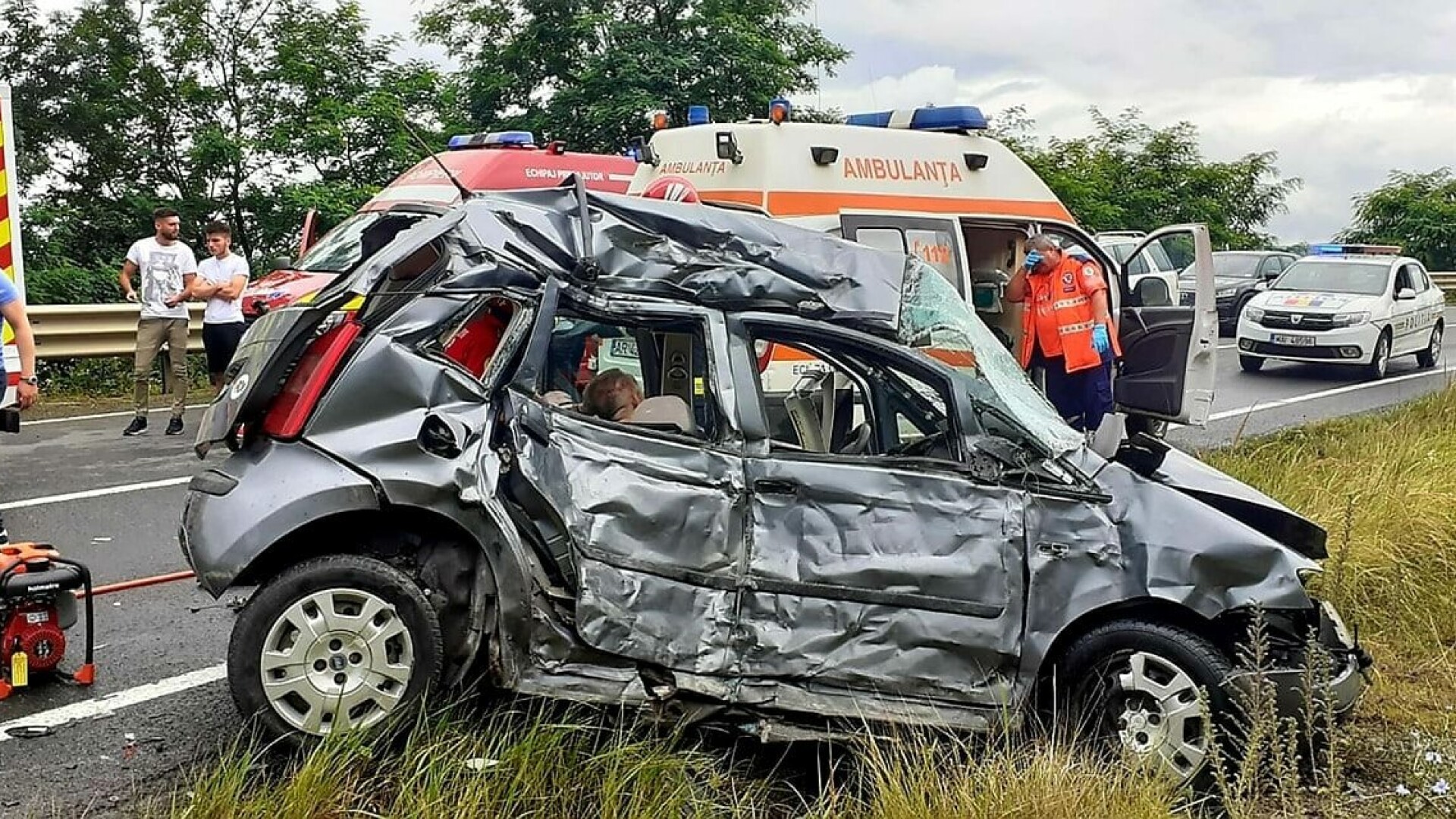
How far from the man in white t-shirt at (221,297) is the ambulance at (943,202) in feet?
11.9

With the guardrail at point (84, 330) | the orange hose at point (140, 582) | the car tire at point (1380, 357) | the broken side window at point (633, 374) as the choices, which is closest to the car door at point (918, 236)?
the broken side window at point (633, 374)

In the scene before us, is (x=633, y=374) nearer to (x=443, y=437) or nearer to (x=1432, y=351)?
(x=443, y=437)

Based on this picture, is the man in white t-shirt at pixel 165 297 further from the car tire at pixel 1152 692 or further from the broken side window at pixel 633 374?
the car tire at pixel 1152 692

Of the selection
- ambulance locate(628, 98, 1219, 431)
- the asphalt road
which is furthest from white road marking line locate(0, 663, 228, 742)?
ambulance locate(628, 98, 1219, 431)

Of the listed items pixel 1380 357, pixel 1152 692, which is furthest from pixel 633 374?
pixel 1380 357

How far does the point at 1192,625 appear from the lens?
422cm

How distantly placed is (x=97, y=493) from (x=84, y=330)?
14.9ft

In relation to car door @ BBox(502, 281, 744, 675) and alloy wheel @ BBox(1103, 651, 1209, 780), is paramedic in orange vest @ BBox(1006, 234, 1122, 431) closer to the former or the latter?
alloy wheel @ BBox(1103, 651, 1209, 780)

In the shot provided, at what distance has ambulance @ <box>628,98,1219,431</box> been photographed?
26.8 feet

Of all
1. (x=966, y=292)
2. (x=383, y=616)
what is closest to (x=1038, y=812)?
(x=383, y=616)

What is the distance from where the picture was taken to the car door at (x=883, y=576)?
416 centimetres

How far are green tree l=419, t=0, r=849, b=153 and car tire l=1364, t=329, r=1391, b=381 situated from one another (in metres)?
8.48

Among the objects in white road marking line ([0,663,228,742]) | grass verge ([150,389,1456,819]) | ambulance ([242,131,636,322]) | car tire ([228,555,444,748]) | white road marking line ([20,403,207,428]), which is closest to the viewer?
grass verge ([150,389,1456,819])

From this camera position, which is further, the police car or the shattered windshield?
the police car
